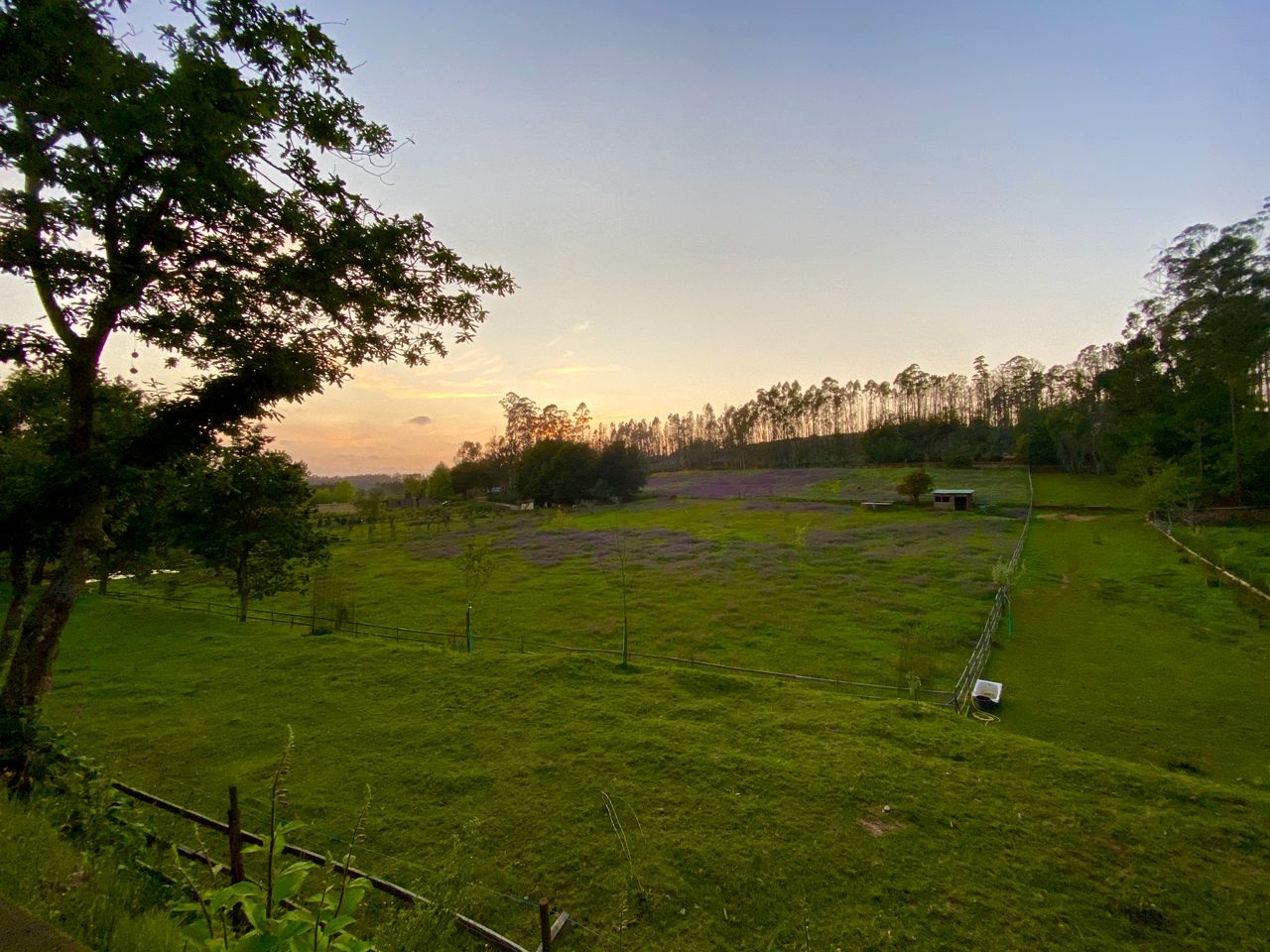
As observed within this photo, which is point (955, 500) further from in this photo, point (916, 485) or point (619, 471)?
point (619, 471)

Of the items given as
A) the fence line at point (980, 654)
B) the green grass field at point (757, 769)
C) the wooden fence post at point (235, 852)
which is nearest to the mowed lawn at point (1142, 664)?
the green grass field at point (757, 769)

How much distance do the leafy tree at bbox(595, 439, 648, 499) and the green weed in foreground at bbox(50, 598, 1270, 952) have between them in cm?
6625

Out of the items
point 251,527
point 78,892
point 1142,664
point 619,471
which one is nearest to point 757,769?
point 78,892

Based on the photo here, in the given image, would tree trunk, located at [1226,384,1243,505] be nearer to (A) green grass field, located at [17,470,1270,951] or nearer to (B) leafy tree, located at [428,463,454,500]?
(A) green grass field, located at [17,470,1270,951]

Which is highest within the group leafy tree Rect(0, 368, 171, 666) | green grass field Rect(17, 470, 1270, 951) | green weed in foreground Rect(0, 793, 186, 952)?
leafy tree Rect(0, 368, 171, 666)

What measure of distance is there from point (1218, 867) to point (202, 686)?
19.3 meters

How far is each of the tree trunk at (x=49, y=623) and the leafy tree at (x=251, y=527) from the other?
53.9 feet

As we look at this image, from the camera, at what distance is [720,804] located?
802cm

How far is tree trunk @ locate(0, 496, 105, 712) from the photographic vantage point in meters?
6.25

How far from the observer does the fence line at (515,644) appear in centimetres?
1539

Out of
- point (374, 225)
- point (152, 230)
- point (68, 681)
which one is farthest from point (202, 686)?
point (374, 225)

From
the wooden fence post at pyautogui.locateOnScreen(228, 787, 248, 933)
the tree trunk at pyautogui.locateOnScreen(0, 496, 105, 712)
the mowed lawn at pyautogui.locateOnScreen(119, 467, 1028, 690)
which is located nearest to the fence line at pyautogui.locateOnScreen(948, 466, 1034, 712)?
the mowed lawn at pyautogui.locateOnScreen(119, 467, 1028, 690)

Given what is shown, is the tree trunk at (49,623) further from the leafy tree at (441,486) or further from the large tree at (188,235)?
the leafy tree at (441,486)

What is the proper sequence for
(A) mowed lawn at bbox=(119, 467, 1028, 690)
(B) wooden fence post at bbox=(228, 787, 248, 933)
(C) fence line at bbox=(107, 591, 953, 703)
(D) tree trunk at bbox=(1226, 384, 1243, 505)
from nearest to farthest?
(B) wooden fence post at bbox=(228, 787, 248, 933) < (C) fence line at bbox=(107, 591, 953, 703) < (A) mowed lawn at bbox=(119, 467, 1028, 690) < (D) tree trunk at bbox=(1226, 384, 1243, 505)
